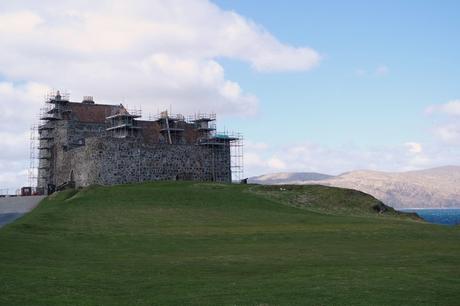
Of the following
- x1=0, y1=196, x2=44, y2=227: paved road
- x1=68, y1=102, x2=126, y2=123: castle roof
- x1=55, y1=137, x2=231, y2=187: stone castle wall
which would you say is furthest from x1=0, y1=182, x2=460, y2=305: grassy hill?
x1=68, y1=102, x2=126, y2=123: castle roof

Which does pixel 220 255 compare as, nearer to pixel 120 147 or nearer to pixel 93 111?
pixel 120 147

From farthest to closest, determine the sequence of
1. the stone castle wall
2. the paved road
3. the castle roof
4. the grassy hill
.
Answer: the castle roof < the stone castle wall < the paved road < the grassy hill

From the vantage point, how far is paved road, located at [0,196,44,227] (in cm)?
6599

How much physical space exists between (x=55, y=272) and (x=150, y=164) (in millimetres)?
63521

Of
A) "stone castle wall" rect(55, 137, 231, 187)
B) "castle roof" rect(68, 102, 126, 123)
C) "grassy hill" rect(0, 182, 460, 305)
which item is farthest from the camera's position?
"castle roof" rect(68, 102, 126, 123)

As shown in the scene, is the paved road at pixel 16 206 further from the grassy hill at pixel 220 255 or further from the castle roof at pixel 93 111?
the castle roof at pixel 93 111

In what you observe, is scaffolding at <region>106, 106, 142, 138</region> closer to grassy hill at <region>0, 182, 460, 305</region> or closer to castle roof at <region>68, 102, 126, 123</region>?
castle roof at <region>68, 102, 126, 123</region>

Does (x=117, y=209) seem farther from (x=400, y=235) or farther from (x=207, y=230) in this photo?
Result: (x=400, y=235)

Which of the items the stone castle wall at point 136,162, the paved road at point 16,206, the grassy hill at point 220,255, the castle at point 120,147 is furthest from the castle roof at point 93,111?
the grassy hill at point 220,255

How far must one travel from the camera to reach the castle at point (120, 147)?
285 ft

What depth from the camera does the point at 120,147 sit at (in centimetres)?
8688

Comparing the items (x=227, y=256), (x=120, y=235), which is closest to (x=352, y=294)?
(x=227, y=256)

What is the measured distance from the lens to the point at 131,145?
288 feet

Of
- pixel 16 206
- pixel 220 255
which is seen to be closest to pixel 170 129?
pixel 16 206
